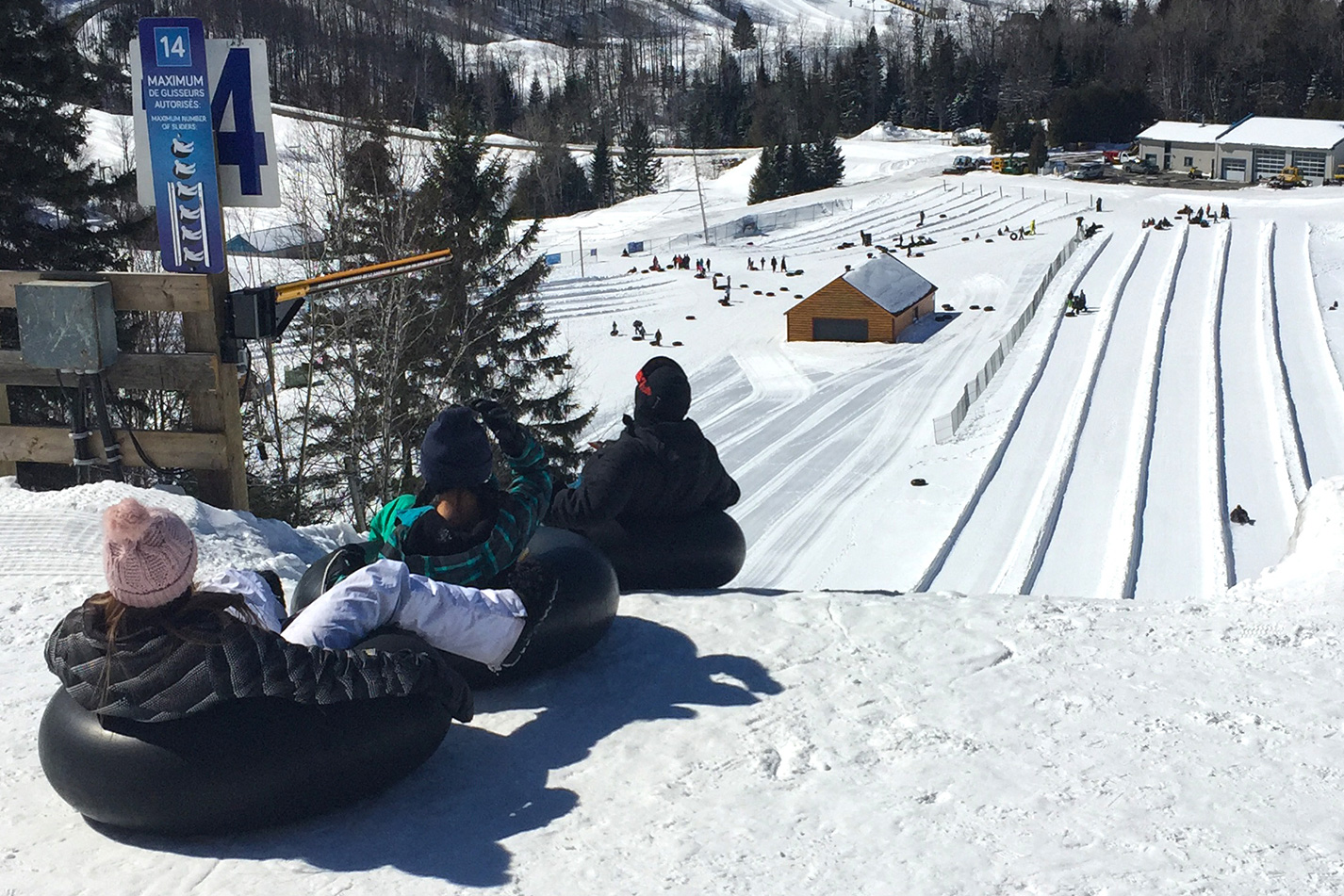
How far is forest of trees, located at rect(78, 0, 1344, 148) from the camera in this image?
9481cm

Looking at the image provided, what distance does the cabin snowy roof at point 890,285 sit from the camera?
37.2 metres

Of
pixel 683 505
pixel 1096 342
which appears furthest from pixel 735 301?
pixel 683 505

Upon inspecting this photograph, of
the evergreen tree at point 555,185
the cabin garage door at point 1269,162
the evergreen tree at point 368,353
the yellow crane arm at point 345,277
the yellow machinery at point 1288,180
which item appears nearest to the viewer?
the yellow crane arm at point 345,277

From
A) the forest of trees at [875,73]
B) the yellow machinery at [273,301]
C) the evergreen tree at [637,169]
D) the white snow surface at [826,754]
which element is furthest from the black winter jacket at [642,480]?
the evergreen tree at [637,169]

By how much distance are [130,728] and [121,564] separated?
2.09 ft

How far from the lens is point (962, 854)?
3734mm

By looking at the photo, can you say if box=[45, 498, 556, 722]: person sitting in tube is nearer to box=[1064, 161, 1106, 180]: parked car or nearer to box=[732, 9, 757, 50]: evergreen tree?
box=[1064, 161, 1106, 180]: parked car

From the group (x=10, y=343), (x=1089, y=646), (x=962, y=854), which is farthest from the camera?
(x=10, y=343)

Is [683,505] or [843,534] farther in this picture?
[843,534]

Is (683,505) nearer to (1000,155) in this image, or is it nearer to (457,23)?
(1000,155)

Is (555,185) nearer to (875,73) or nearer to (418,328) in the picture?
(875,73)

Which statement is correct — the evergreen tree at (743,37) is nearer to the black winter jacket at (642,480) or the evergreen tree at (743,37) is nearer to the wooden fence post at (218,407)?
the wooden fence post at (218,407)

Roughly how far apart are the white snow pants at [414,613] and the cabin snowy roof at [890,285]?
109 ft

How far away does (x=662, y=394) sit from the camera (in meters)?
6.21
